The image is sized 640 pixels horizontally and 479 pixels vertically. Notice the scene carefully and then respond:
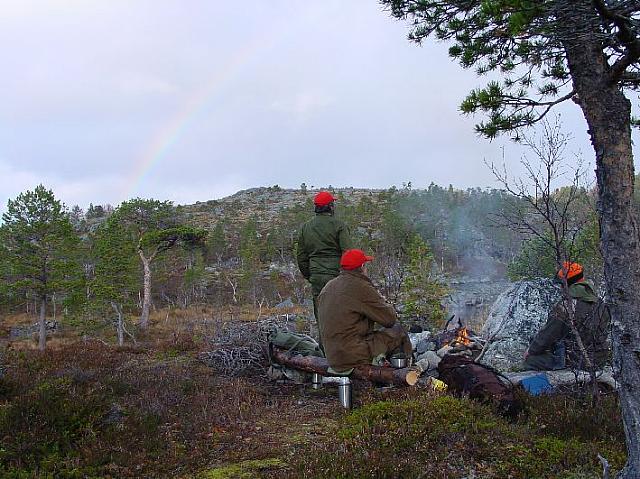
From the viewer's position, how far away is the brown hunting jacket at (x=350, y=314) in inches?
210

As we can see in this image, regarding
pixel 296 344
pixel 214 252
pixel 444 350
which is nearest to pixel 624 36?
pixel 296 344

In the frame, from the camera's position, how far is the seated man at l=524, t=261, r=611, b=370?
18.4 feet

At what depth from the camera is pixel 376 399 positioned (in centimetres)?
566

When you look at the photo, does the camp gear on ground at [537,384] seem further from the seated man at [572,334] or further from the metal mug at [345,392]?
the metal mug at [345,392]

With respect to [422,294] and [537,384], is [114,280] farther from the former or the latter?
[537,384]

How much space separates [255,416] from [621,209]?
172 inches

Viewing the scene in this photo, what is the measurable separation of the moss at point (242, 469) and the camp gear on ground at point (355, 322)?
1461 mm

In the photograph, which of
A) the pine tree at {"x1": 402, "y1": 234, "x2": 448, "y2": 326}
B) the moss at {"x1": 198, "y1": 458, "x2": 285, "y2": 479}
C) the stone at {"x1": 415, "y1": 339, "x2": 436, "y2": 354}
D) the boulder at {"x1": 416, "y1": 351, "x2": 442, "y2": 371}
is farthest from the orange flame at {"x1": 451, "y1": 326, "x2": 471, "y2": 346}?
the moss at {"x1": 198, "y1": 458, "x2": 285, "y2": 479}

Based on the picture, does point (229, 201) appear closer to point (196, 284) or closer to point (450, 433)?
point (196, 284)

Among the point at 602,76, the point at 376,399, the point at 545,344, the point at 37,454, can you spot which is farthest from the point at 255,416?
the point at 602,76

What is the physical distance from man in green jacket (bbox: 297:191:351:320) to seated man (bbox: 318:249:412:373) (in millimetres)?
1321

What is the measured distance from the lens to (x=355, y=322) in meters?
5.41

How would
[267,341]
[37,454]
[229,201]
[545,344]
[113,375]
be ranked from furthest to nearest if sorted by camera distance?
[229,201], [267,341], [113,375], [545,344], [37,454]

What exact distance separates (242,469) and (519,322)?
574cm
